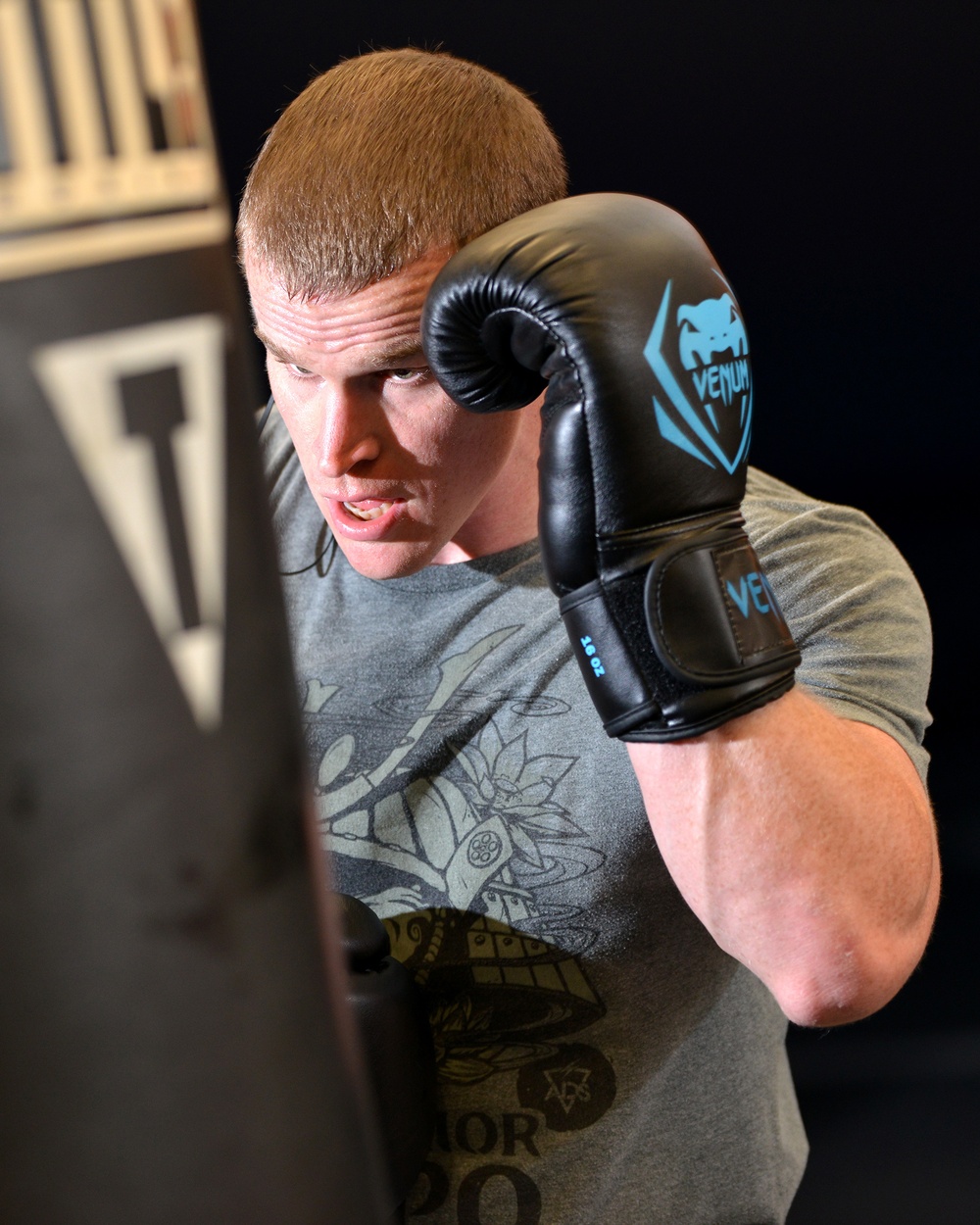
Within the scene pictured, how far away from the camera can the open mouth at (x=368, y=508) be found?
0.90 meters

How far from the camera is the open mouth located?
90cm

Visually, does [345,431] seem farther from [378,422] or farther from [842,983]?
[842,983]

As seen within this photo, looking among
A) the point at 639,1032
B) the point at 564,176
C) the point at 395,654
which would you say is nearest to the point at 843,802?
the point at 639,1032

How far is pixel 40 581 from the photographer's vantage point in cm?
21

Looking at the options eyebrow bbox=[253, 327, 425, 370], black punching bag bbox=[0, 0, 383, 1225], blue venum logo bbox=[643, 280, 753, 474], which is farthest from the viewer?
eyebrow bbox=[253, 327, 425, 370]

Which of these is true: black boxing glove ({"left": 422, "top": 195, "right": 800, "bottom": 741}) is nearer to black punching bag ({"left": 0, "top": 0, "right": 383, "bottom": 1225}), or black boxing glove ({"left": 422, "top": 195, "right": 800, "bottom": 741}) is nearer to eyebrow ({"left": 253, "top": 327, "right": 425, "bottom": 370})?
eyebrow ({"left": 253, "top": 327, "right": 425, "bottom": 370})

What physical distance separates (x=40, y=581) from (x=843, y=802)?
1.99 ft

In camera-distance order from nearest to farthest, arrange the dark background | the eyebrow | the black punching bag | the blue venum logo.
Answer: the black punching bag, the blue venum logo, the eyebrow, the dark background

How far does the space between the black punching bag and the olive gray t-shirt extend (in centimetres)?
70

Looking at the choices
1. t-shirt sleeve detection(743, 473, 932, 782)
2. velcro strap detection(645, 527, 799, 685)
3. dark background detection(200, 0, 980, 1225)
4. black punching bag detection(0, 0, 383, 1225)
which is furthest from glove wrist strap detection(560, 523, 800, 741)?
dark background detection(200, 0, 980, 1225)

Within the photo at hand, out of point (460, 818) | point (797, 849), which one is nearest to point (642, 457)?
point (797, 849)

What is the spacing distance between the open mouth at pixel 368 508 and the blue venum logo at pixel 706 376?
0.30 m

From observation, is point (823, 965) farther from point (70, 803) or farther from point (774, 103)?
point (774, 103)

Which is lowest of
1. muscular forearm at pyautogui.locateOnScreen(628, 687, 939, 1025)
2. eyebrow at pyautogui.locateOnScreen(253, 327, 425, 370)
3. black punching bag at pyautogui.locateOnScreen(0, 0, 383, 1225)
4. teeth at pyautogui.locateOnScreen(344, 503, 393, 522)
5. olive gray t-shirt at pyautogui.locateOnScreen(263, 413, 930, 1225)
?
olive gray t-shirt at pyautogui.locateOnScreen(263, 413, 930, 1225)
